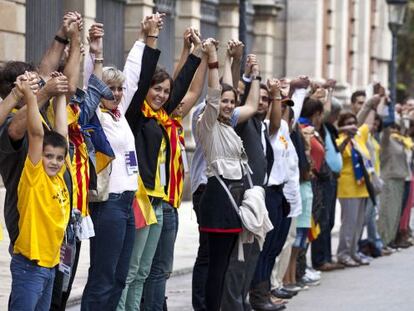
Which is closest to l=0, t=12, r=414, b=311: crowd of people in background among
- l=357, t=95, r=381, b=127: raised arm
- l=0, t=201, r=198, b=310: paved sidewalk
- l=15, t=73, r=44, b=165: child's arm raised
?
l=15, t=73, r=44, b=165: child's arm raised

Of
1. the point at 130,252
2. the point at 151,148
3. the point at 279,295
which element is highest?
the point at 151,148

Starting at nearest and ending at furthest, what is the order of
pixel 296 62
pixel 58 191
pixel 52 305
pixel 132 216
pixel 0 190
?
pixel 58 191 → pixel 52 305 → pixel 132 216 → pixel 0 190 → pixel 296 62

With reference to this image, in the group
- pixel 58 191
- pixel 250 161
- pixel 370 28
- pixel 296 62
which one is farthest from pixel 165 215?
pixel 370 28

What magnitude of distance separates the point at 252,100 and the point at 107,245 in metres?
2.14

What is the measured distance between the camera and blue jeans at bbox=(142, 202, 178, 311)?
9438mm

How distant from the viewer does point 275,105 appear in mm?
11133

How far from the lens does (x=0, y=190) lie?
1595 centimetres

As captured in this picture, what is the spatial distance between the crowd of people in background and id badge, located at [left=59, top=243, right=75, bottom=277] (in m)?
0.01

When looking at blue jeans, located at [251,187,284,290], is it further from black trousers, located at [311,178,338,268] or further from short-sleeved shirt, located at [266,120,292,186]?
black trousers, located at [311,178,338,268]

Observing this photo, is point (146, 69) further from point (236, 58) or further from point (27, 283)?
point (27, 283)

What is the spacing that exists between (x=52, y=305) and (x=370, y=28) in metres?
33.4

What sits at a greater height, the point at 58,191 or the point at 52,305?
the point at 58,191

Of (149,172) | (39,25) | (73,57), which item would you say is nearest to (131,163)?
(149,172)

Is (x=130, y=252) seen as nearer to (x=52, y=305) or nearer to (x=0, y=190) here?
(x=52, y=305)
